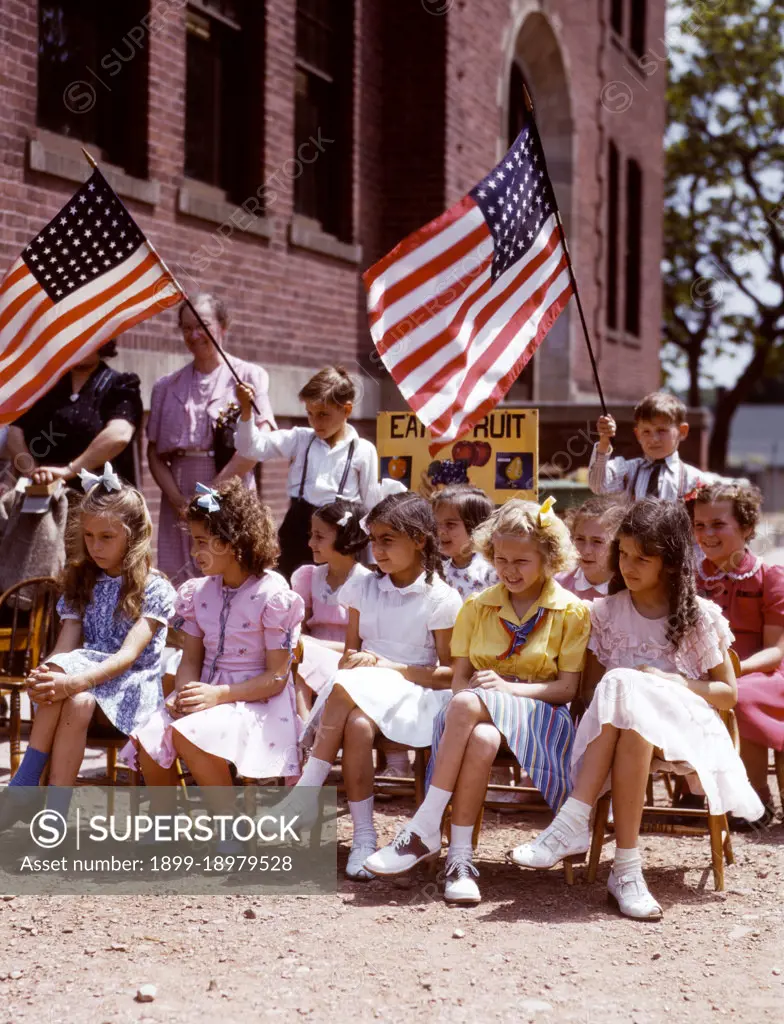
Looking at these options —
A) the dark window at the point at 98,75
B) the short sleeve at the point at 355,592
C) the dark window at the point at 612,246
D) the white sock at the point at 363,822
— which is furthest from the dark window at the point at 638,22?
the white sock at the point at 363,822

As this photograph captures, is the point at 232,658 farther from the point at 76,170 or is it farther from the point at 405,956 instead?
the point at 76,170

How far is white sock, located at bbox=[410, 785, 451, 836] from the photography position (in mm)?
4371

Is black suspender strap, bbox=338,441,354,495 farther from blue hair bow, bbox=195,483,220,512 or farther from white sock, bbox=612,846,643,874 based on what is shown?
white sock, bbox=612,846,643,874

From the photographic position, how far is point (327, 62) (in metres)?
11.5

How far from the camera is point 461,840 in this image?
434 centimetres

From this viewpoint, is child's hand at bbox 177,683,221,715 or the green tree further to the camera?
the green tree

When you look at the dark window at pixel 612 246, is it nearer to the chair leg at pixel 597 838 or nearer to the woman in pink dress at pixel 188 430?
the woman in pink dress at pixel 188 430

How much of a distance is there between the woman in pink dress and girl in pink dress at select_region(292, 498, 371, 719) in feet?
3.08

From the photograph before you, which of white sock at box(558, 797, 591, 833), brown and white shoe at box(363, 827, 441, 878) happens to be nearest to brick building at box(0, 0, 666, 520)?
brown and white shoe at box(363, 827, 441, 878)

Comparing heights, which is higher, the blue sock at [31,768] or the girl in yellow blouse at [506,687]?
the girl in yellow blouse at [506,687]

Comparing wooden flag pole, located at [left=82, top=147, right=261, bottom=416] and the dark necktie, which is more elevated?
wooden flag pole, located at [left=82, top=147, right=261, bottom=416]

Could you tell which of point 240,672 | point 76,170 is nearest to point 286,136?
point 76,170

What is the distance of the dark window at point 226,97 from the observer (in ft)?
32.1

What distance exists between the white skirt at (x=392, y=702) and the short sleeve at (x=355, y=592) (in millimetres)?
434
